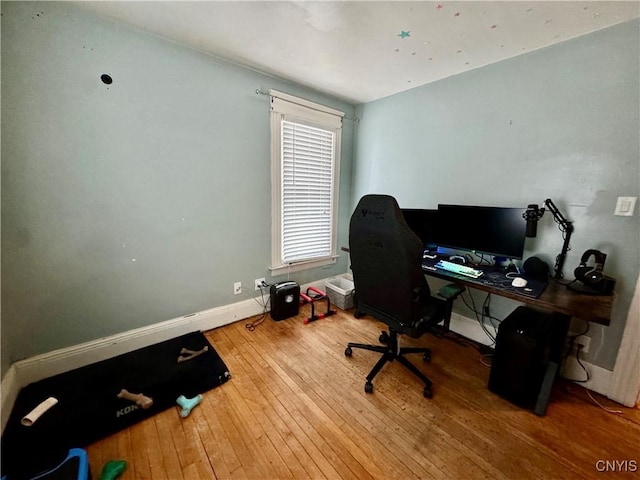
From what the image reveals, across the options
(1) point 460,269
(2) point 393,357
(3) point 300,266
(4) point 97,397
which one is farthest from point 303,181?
(4) point 97,397

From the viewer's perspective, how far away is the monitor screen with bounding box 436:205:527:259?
1.81 m

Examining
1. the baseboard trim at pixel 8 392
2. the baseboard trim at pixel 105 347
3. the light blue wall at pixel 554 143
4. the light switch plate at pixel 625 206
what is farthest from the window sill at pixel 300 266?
the light switch plate at pixel 625 206

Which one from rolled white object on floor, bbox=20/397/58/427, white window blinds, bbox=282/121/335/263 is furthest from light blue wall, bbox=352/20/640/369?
rolled white object on floor, bbox=20/397/58/427

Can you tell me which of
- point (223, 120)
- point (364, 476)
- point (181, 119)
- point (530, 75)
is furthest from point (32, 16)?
point (530, 75)

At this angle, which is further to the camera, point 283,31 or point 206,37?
point 206,37

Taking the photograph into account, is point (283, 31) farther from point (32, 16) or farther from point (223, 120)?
point (32, 16)

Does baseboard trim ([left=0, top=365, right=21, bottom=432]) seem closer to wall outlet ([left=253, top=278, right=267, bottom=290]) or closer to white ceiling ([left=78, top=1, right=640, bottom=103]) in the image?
wall outlet ([left=253, top=278, right=267, bottom=290])

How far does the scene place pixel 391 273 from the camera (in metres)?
1.47

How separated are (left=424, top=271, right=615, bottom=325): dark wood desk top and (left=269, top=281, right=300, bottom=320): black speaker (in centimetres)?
158

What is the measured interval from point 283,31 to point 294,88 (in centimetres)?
82

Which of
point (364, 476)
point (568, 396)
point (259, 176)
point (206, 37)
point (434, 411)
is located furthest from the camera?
point (259, 176)

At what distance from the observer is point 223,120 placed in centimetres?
213

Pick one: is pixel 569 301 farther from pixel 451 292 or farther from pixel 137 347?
pixel 137 347

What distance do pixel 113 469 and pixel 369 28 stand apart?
2.80 meters
